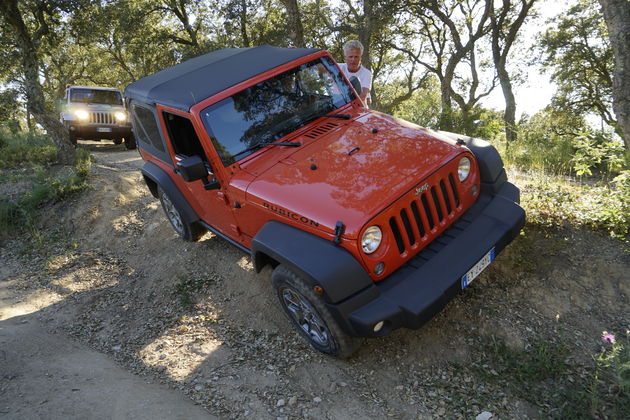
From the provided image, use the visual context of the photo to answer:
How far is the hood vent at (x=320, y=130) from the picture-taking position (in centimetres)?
390

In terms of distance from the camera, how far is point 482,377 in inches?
120

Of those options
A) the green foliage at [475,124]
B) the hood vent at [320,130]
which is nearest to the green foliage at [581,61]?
the green foliage at [475,124]

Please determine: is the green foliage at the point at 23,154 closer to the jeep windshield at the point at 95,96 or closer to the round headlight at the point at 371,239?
the jeep windshield at the point at 95,96

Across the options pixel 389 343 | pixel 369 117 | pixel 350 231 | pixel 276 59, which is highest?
pixel 276 59

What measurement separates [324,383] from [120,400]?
4.91ft

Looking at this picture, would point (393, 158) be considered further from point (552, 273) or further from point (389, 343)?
point (552, 273)

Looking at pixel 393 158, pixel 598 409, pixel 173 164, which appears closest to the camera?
pixel 598 409

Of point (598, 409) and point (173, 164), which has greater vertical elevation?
point (173, 164)

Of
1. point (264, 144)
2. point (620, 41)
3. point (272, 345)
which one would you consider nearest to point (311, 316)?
point (272, 345)

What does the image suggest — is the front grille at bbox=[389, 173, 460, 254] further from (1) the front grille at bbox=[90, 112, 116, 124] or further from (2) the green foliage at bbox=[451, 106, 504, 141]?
(1) the front grille at bbox=[90, 112, 116, 124]

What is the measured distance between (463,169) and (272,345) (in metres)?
2.22

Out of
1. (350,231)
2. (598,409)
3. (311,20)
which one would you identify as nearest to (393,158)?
(350,231)

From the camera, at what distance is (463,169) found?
137 inches

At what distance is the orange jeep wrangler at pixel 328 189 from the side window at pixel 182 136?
0.07 ft
